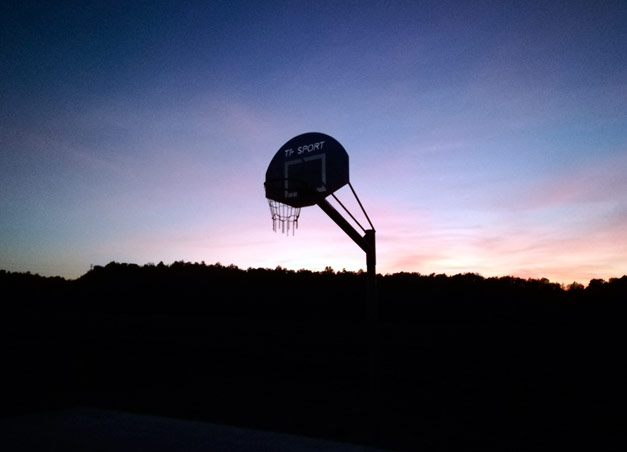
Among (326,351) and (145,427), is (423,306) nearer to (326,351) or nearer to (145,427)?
(326,351)

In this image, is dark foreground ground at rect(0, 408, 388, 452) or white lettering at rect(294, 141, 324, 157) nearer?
dark foreground ground at rect(0, 408, 388, 452)

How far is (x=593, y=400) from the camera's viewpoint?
9.39m

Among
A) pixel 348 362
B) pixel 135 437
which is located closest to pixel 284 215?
pixel 135 437

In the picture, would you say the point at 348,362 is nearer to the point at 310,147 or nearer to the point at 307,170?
the point at 307,170

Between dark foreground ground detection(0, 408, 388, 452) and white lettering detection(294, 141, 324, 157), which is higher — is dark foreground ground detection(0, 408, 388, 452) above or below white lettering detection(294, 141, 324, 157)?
below

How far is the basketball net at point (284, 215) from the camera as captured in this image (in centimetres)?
773

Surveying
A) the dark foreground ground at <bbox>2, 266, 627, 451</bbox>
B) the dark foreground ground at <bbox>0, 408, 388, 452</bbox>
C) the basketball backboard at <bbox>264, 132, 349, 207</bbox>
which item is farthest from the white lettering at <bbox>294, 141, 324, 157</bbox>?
the dark foreground ground at <bbox>0, 408, 388, 452</bbox>

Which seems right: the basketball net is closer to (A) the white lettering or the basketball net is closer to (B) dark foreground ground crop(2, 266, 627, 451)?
(A) the white lettering

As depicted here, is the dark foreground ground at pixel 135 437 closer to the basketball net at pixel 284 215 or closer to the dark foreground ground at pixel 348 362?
the dark foreground ground at pixel 348 362

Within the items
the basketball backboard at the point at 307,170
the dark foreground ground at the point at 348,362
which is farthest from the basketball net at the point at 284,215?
the dark foreground ground at the point at 348,362

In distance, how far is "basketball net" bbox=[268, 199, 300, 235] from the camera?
304 inches

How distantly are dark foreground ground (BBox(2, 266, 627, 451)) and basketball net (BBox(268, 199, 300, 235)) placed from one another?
11.4ft

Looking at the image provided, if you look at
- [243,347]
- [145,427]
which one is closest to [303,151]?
[145,427]

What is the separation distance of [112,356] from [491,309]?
20.3 meters
